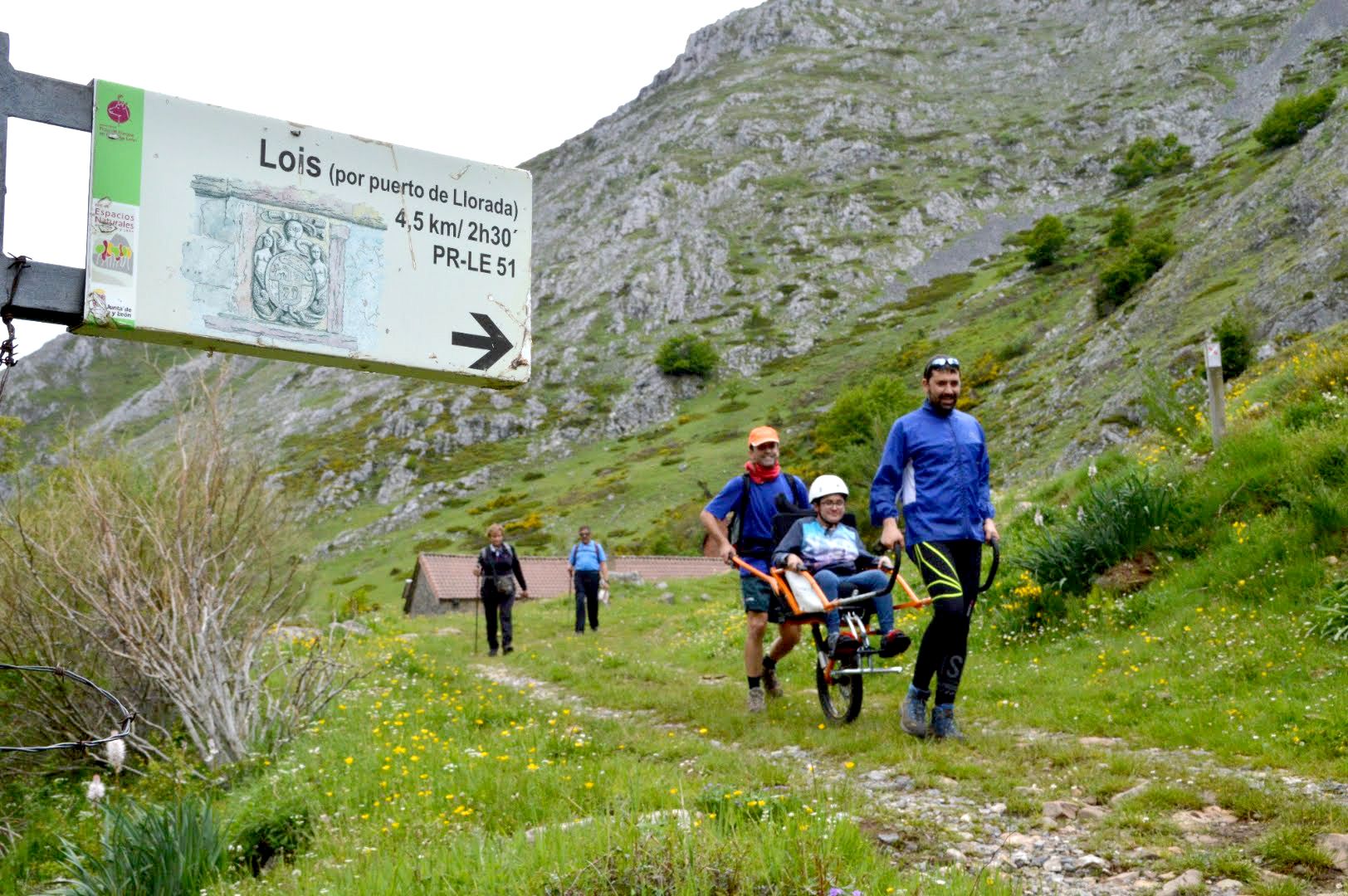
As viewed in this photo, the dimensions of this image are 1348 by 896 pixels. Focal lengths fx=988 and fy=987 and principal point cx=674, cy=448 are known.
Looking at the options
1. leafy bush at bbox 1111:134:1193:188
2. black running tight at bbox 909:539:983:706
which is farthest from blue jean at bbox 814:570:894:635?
leafy bush at bbox 1111:134:1193:188

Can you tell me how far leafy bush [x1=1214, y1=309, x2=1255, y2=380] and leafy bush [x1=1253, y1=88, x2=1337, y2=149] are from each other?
65393 millimetres

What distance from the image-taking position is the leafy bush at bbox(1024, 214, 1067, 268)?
9850 cm

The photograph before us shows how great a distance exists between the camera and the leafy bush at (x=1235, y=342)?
88.0 ft

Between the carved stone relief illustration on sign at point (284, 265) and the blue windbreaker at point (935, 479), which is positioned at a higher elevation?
the carved stone relief illustration on sign at point (284, 265)

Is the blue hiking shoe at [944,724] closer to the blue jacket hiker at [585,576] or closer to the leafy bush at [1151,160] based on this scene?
the blue jacket hiker at [585,576]

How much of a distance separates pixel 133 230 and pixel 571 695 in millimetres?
8140

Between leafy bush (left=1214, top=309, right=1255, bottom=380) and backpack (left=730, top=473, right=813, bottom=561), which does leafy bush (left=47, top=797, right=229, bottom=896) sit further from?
leafy bush (left=1214, top=309, right=1255, bottom=380)

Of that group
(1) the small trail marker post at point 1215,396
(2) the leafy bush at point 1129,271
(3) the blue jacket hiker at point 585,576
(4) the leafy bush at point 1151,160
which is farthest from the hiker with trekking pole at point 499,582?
(4) the leafy bush at point 1151,160

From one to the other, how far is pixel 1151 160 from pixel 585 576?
407ft

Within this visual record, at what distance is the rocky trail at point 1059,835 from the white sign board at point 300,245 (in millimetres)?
2768

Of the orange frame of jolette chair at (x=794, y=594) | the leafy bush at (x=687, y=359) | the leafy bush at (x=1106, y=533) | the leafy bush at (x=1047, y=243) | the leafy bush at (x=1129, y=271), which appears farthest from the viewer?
the leafy bush at (x=687, y=359)

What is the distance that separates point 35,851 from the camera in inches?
285

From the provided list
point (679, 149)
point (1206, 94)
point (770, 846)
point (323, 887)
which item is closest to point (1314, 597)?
point (770, 846)

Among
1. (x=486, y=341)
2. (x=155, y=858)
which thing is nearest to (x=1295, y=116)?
(x=486, y=341)
